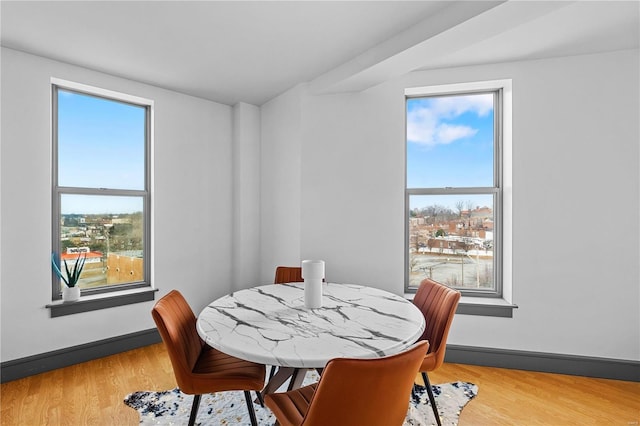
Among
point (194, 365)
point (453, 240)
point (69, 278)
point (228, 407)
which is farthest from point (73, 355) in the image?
point (453, 240)

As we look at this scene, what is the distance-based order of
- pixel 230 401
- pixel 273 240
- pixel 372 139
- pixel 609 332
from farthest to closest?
pixel 273 240, pixel 372 139, pixel 609 332, pixel 230 401

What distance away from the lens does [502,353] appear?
287 centimetres

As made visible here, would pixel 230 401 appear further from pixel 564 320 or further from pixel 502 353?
pixel 564 320

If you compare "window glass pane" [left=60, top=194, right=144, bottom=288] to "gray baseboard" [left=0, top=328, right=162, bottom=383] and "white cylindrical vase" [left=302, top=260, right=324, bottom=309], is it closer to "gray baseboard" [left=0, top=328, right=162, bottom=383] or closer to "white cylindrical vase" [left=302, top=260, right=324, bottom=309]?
"gray baseboard" [left=0, top=328, right=162, bottom=383]

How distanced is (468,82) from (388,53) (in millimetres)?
946

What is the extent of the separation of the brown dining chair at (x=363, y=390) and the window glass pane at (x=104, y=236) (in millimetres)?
2885

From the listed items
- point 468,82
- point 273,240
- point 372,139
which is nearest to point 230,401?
point 273,240

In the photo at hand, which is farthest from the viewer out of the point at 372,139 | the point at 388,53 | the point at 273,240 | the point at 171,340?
the point at 273,240

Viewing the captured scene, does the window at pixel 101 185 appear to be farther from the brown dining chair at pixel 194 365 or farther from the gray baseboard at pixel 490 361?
the brown dining chair at pixel 194 365

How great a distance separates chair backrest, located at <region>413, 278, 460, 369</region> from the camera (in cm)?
198

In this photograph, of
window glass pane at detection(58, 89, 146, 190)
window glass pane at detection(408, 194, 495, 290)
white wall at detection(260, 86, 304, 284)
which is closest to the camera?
window glass pane at detection(58, 89, 146, 190)

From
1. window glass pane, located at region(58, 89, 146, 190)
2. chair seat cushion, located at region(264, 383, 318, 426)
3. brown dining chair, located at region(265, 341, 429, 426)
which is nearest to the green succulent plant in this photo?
window glass pane, located at region(58, 89, 146, 190)

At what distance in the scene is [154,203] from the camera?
135 inches

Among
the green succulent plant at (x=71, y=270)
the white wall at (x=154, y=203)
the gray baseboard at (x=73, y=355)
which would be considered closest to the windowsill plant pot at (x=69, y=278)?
the green succulent plant at (x=71, y=270)
